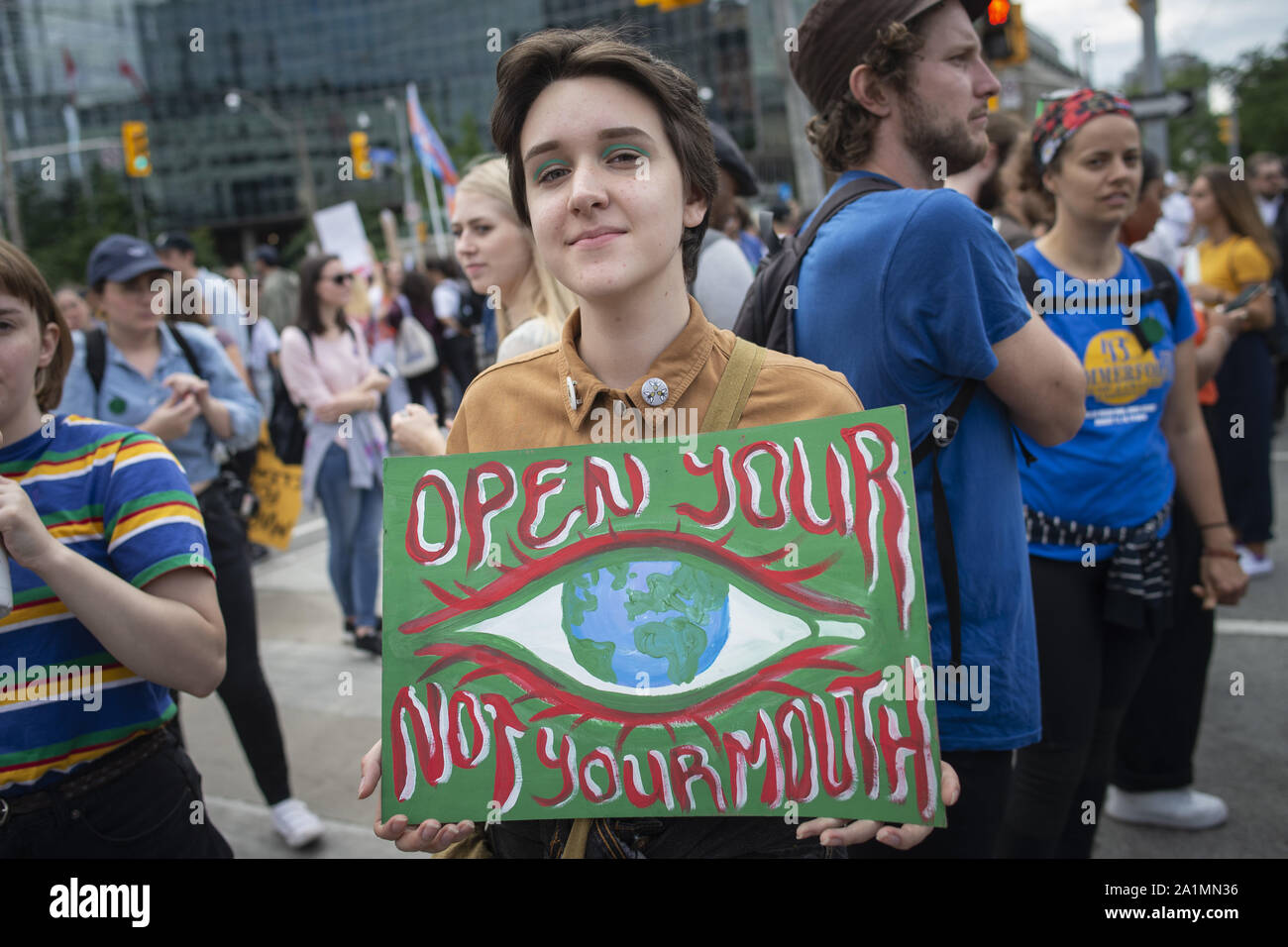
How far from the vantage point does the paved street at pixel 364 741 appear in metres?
3.39

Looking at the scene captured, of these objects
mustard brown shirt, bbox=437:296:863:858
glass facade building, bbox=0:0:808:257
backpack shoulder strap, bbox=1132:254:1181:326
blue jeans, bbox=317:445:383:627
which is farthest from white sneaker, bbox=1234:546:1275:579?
glass facade building, bbox=0:0:808:257

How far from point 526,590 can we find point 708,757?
349 mm

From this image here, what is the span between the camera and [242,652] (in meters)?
3.44

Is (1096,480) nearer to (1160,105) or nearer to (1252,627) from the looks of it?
(1252,627)

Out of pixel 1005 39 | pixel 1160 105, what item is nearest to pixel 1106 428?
pixel 1160 105

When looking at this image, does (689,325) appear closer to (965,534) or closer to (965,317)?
(965,317)

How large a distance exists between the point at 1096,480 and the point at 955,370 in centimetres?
105

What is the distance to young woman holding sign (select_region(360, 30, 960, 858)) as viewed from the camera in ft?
4.65

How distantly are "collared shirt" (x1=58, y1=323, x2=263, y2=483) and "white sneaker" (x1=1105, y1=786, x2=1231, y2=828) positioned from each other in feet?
11.5

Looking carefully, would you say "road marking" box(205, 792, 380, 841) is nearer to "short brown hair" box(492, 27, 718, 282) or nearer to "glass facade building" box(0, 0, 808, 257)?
"short brown hair" box(492, 27, 718, 282)

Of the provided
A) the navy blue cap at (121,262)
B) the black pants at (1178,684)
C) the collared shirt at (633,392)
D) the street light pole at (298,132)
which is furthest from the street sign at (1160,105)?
the street light pole at (298,132)

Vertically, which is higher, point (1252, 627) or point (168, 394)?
point (168, 394)

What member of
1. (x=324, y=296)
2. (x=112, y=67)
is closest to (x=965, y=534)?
(x=324, y=296)

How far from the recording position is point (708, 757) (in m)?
1.34
